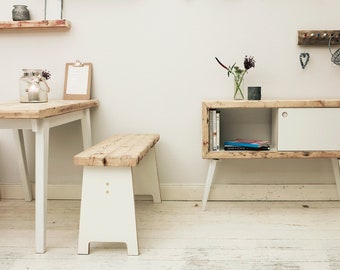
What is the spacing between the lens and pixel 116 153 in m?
1.98

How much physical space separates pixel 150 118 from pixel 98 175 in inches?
39.2

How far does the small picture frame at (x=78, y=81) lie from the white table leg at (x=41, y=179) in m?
0.84

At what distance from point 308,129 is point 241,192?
2.24 feet

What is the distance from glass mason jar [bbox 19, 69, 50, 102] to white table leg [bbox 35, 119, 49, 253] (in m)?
0.40

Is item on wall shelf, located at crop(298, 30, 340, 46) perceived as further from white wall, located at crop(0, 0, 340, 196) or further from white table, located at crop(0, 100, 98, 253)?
white table, located at crop(0, 100, 98, 253)

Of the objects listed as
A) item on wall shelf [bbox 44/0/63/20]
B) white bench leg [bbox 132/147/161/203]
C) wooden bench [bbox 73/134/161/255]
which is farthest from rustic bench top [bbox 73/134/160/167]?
item on wall shelf [bbox 44/0/63/20]

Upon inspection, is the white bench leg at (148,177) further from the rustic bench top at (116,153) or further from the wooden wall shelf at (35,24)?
the wooden wall shelf at (35,24)

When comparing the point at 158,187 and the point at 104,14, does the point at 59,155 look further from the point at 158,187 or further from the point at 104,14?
the point at 104,14

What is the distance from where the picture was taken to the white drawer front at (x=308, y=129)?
2447 millimetres

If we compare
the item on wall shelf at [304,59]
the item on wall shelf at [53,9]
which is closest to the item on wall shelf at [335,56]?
the item on wall shelf at [304,59]

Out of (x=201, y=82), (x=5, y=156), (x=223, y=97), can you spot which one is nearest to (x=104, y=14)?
(x=201, y=82)

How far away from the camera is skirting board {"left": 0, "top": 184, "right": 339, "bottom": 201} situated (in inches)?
112

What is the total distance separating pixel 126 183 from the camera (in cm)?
192

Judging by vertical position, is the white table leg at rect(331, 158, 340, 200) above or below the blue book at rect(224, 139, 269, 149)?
below
